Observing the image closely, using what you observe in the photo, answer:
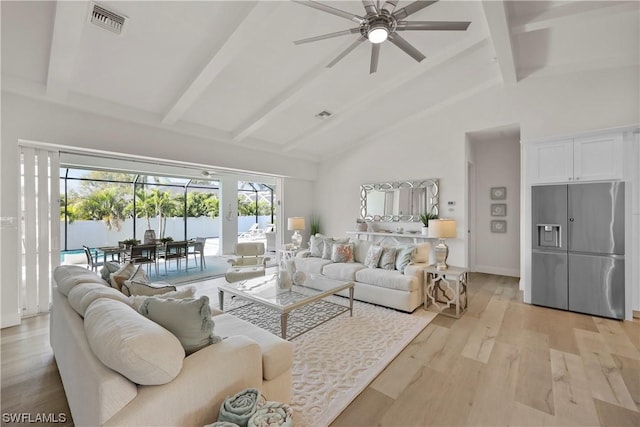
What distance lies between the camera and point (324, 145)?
23.0 ft

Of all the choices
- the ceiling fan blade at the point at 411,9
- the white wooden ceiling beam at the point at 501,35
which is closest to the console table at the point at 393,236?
the white wooden ceiling beam at the point at 501,35

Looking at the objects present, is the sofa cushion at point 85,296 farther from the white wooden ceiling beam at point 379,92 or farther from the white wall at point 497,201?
the white wall at point 497,201

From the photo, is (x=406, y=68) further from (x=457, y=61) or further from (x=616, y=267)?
(x=616, y=267)

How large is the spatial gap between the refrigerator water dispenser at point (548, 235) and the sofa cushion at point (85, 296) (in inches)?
199

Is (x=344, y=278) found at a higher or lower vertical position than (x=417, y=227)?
lower

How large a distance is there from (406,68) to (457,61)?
81 cm

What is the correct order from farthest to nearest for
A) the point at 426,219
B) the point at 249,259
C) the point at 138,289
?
the point at 426,219
the point at 249,259
the point at 138,289

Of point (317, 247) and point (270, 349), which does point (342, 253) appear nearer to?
point (317, 247)

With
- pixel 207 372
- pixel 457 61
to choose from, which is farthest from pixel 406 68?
pixel 207 372

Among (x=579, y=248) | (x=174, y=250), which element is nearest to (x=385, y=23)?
(x=579, y=248)

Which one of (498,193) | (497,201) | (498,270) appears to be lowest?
(498,270)

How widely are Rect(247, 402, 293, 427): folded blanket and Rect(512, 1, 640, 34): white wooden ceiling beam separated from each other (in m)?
4.74

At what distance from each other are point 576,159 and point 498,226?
253cm

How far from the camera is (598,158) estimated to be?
11.9 feet
